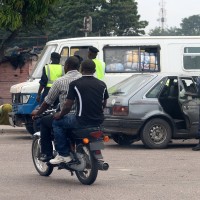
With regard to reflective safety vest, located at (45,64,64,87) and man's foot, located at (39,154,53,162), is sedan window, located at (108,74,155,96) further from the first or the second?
man's foot, located at (39,154,53,162)

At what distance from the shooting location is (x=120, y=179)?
1250cm

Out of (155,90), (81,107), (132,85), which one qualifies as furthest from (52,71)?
(81,107)

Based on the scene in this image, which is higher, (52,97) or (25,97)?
(52,97)

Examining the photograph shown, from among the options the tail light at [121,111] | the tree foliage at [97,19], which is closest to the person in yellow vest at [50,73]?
the tail light at [121,111]

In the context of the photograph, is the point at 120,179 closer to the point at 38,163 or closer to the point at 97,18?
the point at 38,163

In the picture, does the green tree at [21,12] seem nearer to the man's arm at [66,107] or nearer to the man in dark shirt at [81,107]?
the man in dark shirt at [81,107]

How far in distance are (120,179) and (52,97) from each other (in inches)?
58.7

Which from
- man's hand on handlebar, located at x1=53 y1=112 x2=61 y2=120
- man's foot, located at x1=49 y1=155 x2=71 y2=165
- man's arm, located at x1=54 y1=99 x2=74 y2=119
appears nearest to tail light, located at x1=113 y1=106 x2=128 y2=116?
man's foot, located at x1=49 y1=155 x2=71 y2=165

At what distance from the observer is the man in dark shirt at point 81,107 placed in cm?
1188

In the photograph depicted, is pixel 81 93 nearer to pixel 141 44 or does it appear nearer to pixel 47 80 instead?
pixel 47 80

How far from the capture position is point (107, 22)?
56906 millimetres

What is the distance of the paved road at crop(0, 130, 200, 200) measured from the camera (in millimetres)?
10898

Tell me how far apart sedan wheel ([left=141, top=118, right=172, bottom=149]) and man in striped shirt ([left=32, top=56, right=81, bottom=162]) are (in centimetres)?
497

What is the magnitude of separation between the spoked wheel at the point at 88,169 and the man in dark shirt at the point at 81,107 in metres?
0.25
